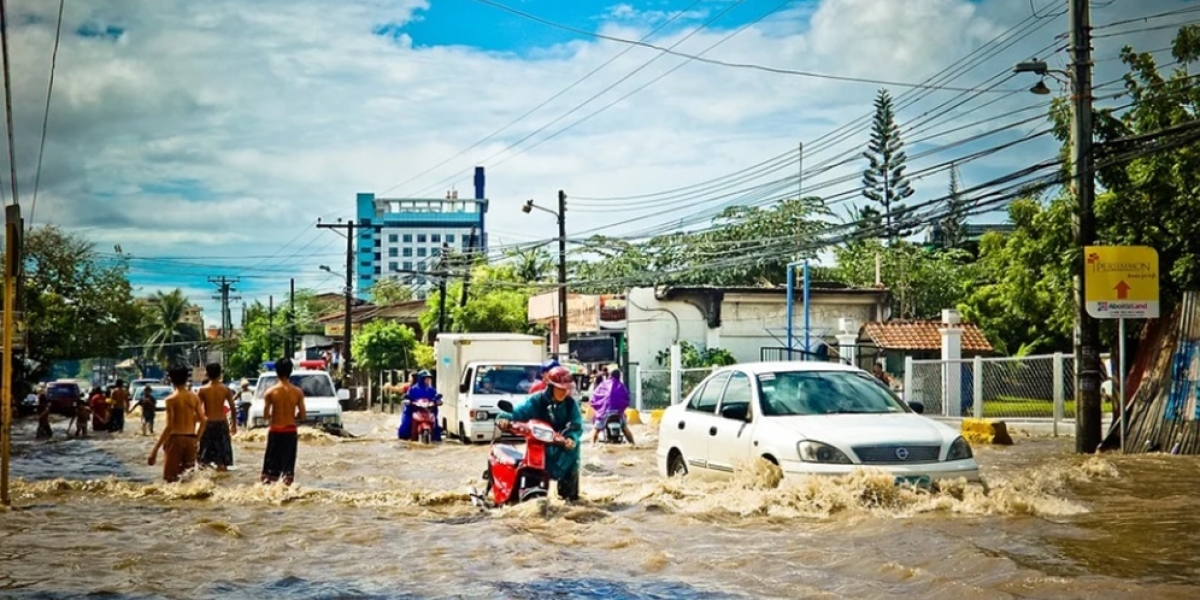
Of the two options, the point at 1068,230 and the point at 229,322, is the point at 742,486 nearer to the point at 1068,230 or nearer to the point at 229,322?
the point at 1068,230

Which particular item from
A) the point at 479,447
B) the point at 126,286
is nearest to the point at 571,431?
the point at 479,447

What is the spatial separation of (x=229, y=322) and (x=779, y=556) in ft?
355

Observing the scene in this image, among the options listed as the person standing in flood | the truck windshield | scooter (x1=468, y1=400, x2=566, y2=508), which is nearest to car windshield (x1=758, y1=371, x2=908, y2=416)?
scooter (x1=468, y1=400, x2=566, y2=508)

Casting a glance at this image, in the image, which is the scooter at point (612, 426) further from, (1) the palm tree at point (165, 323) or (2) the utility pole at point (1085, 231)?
(1) the palm tree at point (165, 323)

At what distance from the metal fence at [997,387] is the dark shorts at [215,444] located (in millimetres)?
14939

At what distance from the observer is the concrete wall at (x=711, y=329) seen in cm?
4406

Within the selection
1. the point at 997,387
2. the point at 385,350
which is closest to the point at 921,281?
the point at 385,350

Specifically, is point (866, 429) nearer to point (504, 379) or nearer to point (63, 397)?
point (504, 379)

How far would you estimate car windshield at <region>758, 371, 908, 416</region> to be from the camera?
41.2ft

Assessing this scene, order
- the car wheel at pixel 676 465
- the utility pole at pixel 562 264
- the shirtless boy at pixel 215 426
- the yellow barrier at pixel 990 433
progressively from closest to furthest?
the car wheel at pixel 676 465 < the shirtless boy at pixel 215 426 < the yellow barrier at pixel 990 433 < the utility pole at pixel 562 264

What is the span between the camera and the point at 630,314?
44406 millimetres

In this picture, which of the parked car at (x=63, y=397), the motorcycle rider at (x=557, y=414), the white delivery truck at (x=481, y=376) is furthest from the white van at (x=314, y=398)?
the parked car at (x=63, y=397)

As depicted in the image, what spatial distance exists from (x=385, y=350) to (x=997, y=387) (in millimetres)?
40056

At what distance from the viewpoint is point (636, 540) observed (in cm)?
1078
